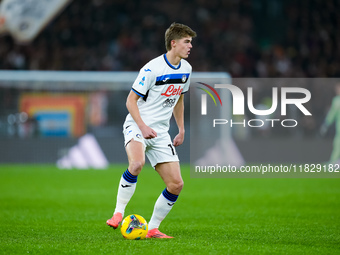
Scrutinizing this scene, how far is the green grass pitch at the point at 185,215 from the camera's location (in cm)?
605

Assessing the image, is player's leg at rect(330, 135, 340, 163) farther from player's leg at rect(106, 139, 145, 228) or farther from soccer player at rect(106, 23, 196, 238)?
player's leg at rect(106, 139, 145, 228)

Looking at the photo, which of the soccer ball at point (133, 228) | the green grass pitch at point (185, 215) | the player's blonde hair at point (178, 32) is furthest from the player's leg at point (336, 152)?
the soccer ball at point (133, 228)

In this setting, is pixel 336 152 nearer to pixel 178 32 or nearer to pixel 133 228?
pixel 178 32

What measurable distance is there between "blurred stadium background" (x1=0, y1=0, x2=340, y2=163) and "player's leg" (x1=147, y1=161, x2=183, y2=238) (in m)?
12.3

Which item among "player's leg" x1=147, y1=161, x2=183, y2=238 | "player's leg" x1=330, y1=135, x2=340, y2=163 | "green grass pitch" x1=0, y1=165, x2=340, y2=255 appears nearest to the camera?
"green grass pitch" x1=0, y1=165, x2=340, y2=255

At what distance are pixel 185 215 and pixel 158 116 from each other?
2.74 m

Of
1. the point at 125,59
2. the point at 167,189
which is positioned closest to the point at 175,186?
the point at 167,189

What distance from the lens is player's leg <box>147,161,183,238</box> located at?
6.59 metres

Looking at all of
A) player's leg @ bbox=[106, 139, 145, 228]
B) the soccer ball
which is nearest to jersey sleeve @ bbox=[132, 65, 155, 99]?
player's leg @ bbox=[106, 139, 145, 228]

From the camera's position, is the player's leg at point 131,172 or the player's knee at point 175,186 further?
the player's knee at point 175,186

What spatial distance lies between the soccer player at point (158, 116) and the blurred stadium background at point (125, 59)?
12.3 m

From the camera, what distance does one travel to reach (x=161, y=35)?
78.2 ft

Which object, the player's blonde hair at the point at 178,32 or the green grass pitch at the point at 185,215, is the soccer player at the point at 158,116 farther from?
the green grass pitch at the point at 185,215

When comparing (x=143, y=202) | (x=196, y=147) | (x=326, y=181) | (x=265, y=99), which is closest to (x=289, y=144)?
(x=265, y=99)
